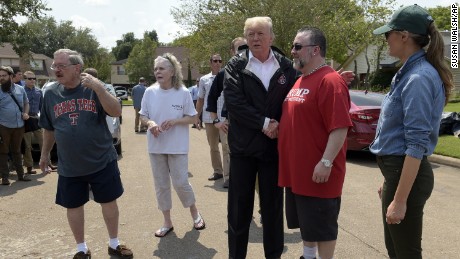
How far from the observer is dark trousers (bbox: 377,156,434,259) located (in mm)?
2564

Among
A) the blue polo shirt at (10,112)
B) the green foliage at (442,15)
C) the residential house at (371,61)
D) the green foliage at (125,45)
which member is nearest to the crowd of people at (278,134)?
the blue polo shirt at (10,112)

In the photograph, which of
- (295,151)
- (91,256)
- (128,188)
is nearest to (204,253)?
(91,256)

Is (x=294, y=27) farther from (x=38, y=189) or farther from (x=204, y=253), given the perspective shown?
(x=204, y=253)

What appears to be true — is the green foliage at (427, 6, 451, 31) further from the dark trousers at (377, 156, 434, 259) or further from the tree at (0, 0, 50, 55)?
the dark trousers at (377, 156, 434, 259)

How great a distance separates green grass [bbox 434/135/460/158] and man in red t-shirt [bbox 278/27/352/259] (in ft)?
22.1

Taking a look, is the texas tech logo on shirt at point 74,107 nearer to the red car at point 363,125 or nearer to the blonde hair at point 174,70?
the blonde hair at point 174,70

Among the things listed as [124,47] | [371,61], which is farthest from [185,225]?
[124,47]

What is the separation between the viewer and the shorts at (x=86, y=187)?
406cm

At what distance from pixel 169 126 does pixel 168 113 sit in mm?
167

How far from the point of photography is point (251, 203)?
383cm

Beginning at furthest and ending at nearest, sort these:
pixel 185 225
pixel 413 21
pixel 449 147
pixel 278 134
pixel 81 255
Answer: pixel 449 147 → pixel 185 225 → pixel 81 255 → pixel 278 134 → pixel 413 21

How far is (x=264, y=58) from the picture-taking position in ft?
12.1

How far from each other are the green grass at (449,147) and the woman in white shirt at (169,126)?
20.6 feet

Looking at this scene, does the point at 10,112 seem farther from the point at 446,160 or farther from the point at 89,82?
the point at 446,160
